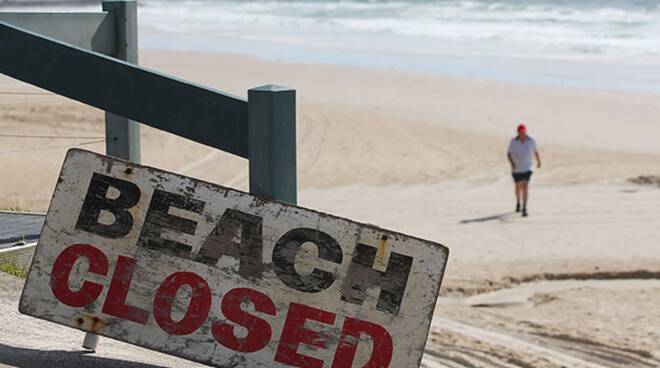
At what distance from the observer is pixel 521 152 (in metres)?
14.4

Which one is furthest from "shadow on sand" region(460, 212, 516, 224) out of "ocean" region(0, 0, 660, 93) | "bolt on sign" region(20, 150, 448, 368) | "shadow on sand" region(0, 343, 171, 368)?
"ocean" region(0, 0, 660, 93)

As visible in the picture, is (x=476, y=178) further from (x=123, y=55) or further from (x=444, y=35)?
(x=444, y=35)

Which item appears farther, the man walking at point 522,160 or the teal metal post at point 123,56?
the man walking at point 522,160

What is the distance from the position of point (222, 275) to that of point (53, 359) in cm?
93

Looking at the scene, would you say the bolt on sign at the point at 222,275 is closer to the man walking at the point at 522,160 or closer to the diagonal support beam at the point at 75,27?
the diagonal support beam at the point at 75,27

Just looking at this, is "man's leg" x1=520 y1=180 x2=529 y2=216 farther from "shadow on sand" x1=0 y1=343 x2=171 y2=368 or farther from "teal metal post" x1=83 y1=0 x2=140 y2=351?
"shadow on sand" x1=0 y1=343 x2=171 y2=368

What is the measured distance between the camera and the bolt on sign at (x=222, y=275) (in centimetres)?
426

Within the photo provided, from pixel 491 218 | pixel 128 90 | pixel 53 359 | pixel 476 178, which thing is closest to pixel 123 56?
pixel 128 90

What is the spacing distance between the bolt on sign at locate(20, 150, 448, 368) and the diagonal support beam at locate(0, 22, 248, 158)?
0.20 meters

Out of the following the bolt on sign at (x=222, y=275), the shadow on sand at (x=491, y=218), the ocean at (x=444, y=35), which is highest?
the ocean at (x=444, y=35)

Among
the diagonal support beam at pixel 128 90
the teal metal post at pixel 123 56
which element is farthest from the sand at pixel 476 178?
the diagonal support beam at pixel 128 90

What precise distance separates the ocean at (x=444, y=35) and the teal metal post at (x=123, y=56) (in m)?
19.5

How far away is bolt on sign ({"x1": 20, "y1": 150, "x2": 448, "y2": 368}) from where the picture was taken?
426 centimetres

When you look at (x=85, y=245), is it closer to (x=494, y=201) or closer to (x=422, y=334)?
(x=422, y=334)
